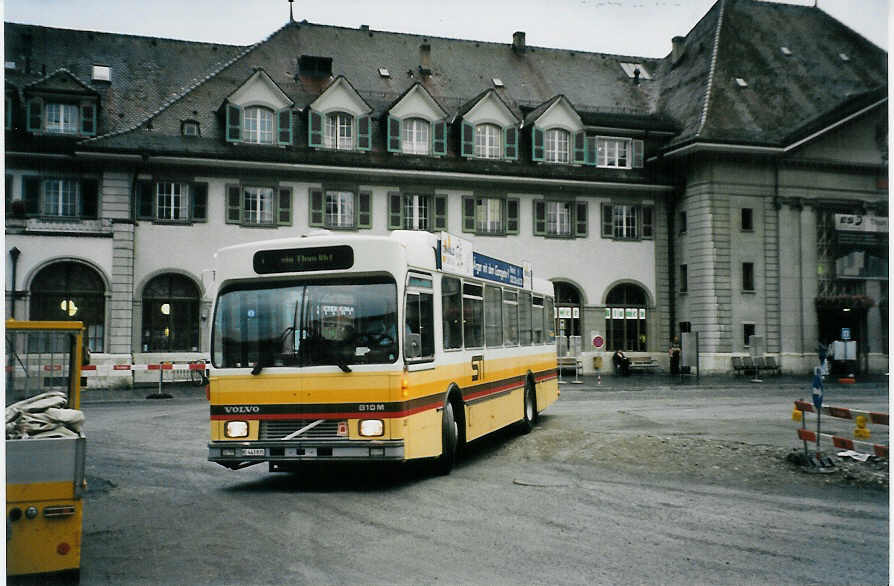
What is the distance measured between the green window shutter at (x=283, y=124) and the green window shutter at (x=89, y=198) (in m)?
6.48

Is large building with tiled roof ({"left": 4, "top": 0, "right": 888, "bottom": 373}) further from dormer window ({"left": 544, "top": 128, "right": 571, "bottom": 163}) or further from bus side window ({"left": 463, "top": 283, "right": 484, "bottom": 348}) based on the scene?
bus side window ({"left": 463, "top": 283, "right": 484, "bottom": 348})

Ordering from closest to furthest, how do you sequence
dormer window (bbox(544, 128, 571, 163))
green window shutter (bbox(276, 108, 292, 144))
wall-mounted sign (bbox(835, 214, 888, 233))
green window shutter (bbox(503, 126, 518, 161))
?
wall-mounted sign (bbox(835, 214, 888, 233)) → green window shutter (bbox(276, 108, 292, 144)) → green window shutter (bbox(503, 126, 518, 161)) → dormer window (bbox(544, 128, 571, 163))

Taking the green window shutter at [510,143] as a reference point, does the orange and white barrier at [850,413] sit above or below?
below

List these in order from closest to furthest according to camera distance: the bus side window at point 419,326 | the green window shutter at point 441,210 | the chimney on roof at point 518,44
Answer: the bus side window at point 419,326 < the green window shutter at point 441,210 < the chimney on roof at point 518,44

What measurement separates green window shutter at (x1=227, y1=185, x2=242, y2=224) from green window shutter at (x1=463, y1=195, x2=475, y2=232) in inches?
335

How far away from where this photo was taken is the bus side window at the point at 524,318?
648 inches

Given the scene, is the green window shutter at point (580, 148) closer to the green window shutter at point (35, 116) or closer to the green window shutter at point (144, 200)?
the green window shutter at point (144, 200)

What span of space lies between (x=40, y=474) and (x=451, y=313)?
661cm

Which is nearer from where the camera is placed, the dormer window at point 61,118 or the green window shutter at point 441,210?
the dormer window at point 61,118

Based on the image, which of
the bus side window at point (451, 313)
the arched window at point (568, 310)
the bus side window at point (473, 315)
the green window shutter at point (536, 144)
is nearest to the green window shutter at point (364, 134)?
the green window shutter at point (536, 144)

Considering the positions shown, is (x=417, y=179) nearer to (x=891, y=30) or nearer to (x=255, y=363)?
(x=255, y=363)

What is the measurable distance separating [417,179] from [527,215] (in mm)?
4778

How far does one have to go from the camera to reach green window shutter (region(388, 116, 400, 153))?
36656 millimetres

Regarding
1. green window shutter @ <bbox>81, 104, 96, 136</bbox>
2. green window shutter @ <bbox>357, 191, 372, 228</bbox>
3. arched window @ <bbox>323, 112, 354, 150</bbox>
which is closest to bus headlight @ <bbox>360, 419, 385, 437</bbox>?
green window shutter @ <bbox>357, 191, 372, 228</bbox>
